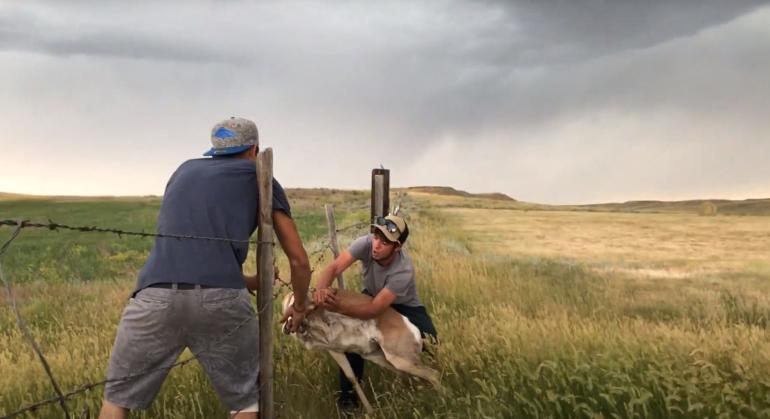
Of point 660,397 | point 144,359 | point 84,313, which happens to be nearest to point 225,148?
point 144,359

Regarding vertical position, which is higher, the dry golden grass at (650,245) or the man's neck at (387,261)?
the man's neck at (387,261)

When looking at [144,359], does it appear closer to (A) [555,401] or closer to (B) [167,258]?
(B) [167,258]

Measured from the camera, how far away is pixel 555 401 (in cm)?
368

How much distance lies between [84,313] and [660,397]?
22.4 ft

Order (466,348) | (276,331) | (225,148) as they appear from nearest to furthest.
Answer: (225,148) → (466,348) → (276,331)

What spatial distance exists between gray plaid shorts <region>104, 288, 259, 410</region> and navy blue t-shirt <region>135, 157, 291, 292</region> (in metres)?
0.07

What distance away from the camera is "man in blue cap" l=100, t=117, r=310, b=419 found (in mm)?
3250

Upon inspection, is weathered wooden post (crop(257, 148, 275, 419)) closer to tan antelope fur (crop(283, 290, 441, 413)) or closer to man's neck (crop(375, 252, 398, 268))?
tan antelope fur (crop(283, 290, 441, 413))

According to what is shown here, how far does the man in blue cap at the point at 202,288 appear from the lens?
325 centimetres

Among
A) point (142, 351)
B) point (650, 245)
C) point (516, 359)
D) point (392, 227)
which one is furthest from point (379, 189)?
point (650, 245)

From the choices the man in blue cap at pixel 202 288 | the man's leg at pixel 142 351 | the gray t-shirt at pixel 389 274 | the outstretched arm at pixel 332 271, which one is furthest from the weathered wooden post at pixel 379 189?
the man's leg at pixel 142 351

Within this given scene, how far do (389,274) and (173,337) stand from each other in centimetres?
175

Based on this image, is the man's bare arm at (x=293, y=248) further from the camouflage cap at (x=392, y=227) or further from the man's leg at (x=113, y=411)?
the man's leg at (x=113, y=411)

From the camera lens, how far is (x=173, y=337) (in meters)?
3.32
